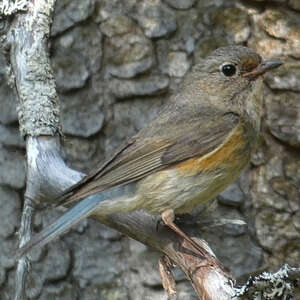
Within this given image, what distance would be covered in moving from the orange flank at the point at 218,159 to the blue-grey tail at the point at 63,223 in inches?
23.4

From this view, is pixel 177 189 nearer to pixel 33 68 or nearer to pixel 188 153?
pixel 188 153

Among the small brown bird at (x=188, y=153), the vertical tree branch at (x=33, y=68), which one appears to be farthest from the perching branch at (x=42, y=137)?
the small brown bird at (x=188, y=153)

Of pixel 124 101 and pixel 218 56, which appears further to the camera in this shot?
pixel 124 101

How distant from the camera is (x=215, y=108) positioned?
16.6 ft

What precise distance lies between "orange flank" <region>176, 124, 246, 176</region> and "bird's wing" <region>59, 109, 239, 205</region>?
0.05 m

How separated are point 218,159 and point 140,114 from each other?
1461 millimetres

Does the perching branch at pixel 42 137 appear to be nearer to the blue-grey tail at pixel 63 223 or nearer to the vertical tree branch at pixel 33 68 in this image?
the vertical tree branch at pixel 33 68

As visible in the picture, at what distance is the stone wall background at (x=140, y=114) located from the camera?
19.1 ft

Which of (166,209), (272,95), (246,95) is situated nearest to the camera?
(166,209)

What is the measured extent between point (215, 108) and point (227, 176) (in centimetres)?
64

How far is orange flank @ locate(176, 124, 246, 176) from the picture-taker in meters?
4.58

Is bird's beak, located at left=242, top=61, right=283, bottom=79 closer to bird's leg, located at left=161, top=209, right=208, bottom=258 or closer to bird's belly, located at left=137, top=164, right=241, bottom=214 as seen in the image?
bird's belly, located at left=137, top=164, right=241, bottom=214

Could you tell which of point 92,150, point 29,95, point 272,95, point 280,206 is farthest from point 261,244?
point 29,95

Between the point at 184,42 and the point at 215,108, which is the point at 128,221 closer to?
the point at 215,108
